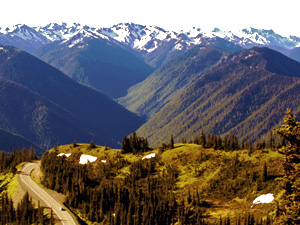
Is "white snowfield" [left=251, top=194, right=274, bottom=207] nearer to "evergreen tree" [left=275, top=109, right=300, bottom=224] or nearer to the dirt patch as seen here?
the dirt patch

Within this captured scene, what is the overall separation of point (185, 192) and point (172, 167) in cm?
2140

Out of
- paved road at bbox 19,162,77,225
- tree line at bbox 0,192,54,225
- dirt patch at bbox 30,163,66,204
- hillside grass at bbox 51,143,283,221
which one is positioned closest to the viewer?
tree line at bbox 0,192,54,225

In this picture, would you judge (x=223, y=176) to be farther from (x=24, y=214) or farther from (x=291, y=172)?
(x=291, y=172)

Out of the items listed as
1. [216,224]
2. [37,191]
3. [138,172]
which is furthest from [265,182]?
[37,191]

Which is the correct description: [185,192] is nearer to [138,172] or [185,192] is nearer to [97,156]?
[138,172]

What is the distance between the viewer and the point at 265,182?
441 ft

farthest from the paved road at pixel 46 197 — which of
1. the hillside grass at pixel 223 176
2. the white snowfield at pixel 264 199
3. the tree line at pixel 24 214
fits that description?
the white snowfield at pixel 264 199

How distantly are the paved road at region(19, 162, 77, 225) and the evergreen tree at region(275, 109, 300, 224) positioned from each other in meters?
88.5

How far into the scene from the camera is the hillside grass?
427ft

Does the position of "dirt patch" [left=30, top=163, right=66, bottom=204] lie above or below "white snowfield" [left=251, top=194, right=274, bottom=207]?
above

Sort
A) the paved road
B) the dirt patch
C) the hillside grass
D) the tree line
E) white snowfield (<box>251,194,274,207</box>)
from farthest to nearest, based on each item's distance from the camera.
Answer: the dirt patch
the hillside grass
the paved road
the tree line
white snowfield (<box>251,194,274,207</box>)

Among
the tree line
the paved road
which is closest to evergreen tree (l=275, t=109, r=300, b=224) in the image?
the paved road

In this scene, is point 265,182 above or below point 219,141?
below

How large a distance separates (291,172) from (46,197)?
12035cm
